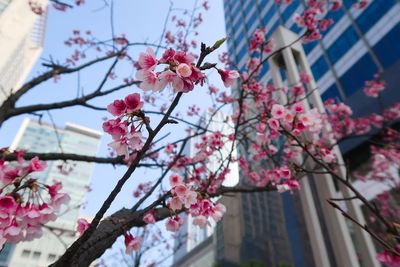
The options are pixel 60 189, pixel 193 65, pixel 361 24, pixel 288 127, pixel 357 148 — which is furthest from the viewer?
pixel 361 24

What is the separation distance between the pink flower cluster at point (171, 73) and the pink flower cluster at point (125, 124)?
115mm

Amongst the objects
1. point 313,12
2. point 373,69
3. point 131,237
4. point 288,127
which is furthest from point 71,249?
point 373,69

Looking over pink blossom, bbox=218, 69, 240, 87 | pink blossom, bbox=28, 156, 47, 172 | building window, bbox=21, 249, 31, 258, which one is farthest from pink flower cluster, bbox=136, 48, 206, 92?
building window, bbox=21, 249, 31, 258

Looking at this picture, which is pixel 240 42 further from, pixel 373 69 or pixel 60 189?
pixel 60 189

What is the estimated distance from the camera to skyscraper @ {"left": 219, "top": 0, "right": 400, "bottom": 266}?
1597 cm

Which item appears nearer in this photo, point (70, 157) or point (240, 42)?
point (70, 157)

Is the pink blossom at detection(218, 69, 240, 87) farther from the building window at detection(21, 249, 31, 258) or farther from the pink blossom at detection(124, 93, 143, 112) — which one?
the building window at detection(21, 249, 31, 258)

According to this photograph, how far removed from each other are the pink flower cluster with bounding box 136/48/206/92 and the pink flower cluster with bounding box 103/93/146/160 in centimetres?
12

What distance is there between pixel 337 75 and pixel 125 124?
23.4 meters

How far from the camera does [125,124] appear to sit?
1.49 meters

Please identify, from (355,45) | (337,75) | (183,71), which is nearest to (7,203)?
(183,71)

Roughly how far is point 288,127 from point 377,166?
428 inches

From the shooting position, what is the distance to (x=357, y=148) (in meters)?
15.1

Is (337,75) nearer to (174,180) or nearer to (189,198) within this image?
(174,180)
